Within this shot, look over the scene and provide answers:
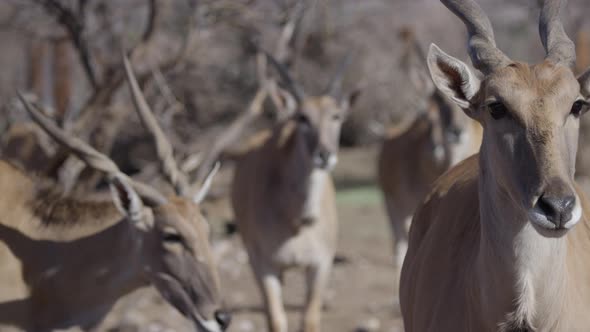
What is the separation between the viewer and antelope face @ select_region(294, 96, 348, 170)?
20.8ft

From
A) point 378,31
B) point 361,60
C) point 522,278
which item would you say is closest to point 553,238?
point 522,278

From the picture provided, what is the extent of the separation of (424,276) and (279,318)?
2704 mm

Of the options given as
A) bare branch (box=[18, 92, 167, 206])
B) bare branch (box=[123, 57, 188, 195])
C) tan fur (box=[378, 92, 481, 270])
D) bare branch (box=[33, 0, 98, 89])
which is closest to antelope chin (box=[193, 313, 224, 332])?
bare branch (box=[18, 92, 167, 206])

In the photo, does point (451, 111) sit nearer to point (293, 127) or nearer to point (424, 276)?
point (293, 127)

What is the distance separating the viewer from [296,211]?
6.41 metres

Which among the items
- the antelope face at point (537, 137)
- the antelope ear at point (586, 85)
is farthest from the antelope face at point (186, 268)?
the antelope ear at point (586, 85)

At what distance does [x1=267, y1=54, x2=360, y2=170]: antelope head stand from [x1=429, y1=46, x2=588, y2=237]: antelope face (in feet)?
11.0

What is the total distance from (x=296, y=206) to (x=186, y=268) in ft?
6.94

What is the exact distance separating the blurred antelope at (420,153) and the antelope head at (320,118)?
1.00 metres

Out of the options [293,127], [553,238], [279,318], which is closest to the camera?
[553,238]

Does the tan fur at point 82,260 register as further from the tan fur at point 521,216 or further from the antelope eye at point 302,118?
the antelope eye at point 302,118

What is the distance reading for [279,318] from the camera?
6.07 m

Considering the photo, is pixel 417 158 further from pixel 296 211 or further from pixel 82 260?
pixel 82 260

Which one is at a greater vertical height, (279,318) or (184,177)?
(184,177)
